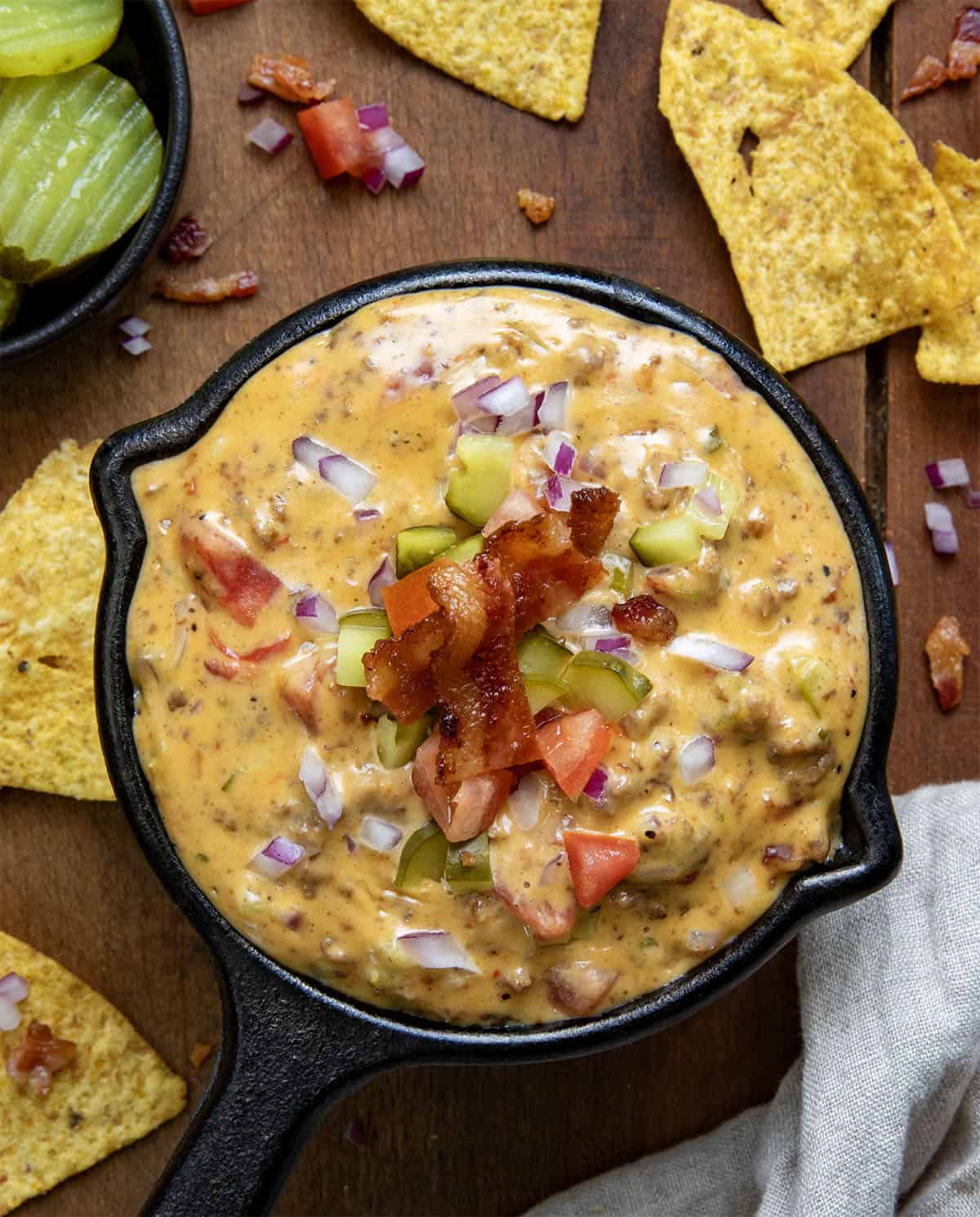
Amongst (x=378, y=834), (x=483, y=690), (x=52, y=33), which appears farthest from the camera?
(x=52, y=33)

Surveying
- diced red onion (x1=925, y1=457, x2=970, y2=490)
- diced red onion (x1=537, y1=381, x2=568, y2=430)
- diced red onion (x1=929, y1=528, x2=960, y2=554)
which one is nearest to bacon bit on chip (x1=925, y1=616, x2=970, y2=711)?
diced red onion (x1=929, y1=528, x2=960, y2=554)

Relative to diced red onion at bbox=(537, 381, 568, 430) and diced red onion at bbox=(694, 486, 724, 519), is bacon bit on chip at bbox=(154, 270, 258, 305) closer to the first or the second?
diced red onion at bbox=(537, 381, 568, 430)

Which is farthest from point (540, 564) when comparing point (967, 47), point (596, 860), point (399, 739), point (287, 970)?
point (967, 47)

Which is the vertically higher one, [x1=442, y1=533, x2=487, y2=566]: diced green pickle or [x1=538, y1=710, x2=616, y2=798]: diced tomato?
[x1=442, y1=533, x2=487, y2=566]: diced green pickle

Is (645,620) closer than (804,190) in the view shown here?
Yes

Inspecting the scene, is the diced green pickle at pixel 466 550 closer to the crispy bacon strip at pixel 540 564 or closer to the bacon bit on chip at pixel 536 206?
the crispy bacon strip at pixel 540 564

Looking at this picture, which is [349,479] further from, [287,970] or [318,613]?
[287,970]
